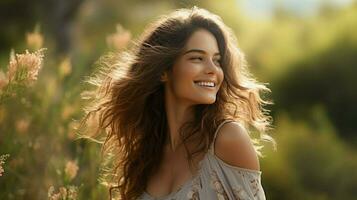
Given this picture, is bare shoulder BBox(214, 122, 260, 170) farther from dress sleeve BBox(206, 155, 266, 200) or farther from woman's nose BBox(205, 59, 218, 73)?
woman's nose BBox(205, 59, 218, 73)

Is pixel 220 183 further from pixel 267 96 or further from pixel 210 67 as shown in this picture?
pixel 267 96

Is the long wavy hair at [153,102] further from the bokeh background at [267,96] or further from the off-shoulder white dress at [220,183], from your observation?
the bokeh background at [267,96]

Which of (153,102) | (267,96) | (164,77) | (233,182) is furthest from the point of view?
(267,96)

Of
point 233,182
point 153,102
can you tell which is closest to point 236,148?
point 233,182

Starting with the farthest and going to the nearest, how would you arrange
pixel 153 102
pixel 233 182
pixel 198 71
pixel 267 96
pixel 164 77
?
pixel 267 96 → pixel 153 102 → pixel 164 77 → pixel 198 71 → pixel 233 182

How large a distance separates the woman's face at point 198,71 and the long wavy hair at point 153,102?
3cm

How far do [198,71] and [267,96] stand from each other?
673 cm

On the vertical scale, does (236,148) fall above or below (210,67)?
below

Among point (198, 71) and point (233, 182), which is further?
point (198, 71)

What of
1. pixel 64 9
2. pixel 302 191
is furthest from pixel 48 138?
pixel 64 9

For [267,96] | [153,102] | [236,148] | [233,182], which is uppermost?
[267,96]

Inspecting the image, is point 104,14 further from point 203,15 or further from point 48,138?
point 203,15

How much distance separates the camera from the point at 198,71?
3527mm

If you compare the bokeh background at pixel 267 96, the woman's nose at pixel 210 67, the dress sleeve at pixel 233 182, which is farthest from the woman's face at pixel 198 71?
the bokeh background at pixel 267 96
